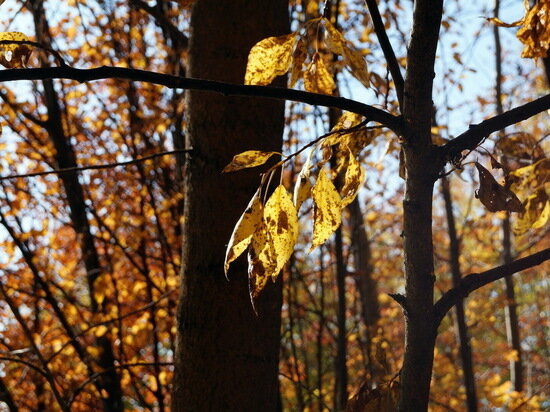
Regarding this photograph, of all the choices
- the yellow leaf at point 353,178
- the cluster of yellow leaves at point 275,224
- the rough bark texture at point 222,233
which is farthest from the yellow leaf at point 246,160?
the rough bark texture at point 222,233

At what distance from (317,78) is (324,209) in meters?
0.33

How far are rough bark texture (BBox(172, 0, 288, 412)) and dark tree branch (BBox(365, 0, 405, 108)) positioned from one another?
58 centimetres

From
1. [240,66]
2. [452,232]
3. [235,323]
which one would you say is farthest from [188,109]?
[452,232]

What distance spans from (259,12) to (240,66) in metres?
0.14

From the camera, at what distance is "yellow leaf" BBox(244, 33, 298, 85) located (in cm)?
87

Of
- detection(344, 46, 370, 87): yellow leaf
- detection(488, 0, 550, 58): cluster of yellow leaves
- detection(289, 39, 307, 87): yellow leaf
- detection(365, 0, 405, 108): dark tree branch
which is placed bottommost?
detection(365, 0, 405, 108): dark tree branch

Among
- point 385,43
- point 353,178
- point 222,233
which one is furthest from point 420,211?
point 222,233

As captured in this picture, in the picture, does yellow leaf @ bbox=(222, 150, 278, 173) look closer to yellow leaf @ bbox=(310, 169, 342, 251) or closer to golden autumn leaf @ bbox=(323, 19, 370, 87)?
yellow leaf @ bbox=(310, 169, 342, 251)

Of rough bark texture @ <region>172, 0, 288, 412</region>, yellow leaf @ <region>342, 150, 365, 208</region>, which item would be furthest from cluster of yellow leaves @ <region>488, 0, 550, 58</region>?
rough bark texture @ <region>172, 0, 288, 412</region>

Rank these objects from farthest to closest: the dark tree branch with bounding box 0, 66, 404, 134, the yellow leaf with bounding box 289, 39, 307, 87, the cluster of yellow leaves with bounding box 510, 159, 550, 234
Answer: the cluster of yellow leaves with bounding box 510, 159, 550, 234 → the yellow leaf with bounding box 289, 39, 307, 87 → the dark tree branch with bounding box 0, 66, 404, 134

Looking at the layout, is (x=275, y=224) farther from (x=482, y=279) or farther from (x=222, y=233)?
(x=222, y=233)

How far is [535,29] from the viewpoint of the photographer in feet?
2.97

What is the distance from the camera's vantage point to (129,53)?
3893mm

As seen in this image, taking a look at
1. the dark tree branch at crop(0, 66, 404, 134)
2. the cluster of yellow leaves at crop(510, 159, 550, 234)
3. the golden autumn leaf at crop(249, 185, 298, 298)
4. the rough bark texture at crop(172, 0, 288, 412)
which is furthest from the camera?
the rough bark texture at crop(172, 0, 288, 412)
